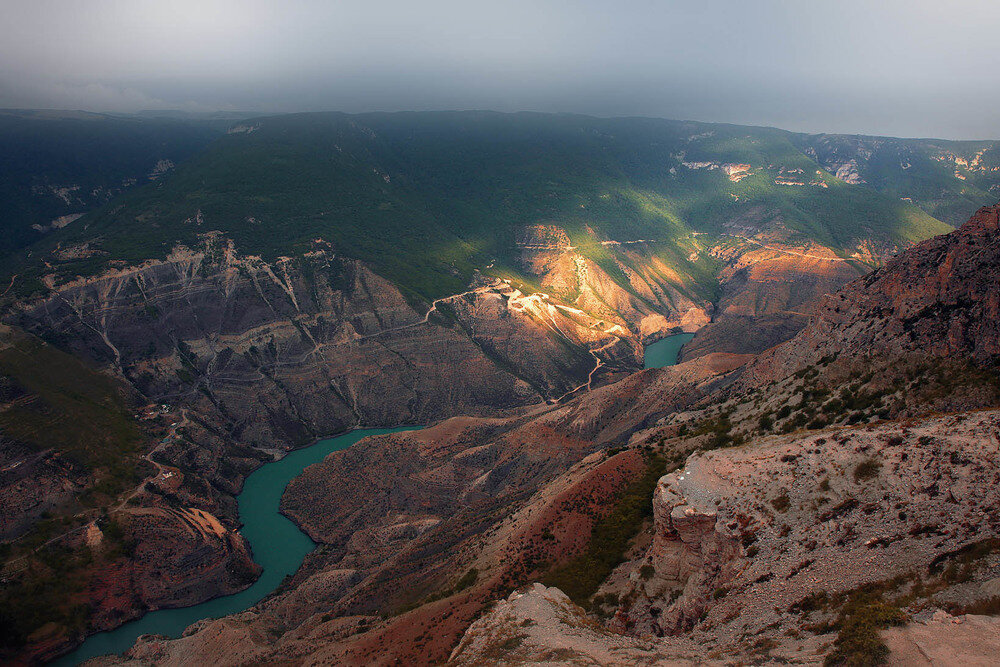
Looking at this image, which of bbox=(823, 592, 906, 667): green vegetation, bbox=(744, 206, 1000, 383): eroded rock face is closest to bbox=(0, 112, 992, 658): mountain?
bbox=(744, 206, 1000, 383): eroded rock face

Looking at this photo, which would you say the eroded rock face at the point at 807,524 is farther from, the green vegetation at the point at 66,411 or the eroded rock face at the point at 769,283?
the eroded rock face at the point at 769,283

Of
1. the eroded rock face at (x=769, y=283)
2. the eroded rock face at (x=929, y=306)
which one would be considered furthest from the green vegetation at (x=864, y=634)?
the eroded rock face at (x=769, y=283)

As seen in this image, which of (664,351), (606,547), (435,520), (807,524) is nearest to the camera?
(807,524)

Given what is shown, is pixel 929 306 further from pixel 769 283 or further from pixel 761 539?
pixel 769 283

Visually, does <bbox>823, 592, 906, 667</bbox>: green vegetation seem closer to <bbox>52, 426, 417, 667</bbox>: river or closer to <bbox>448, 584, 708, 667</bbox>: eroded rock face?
<bbox>448, 584, 708, 667</bbox>: eroded rock face

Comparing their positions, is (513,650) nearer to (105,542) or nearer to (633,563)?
(633,563)

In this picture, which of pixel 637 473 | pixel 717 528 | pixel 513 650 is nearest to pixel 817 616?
pixel 717 528

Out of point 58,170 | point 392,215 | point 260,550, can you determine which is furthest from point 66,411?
point 58,170
